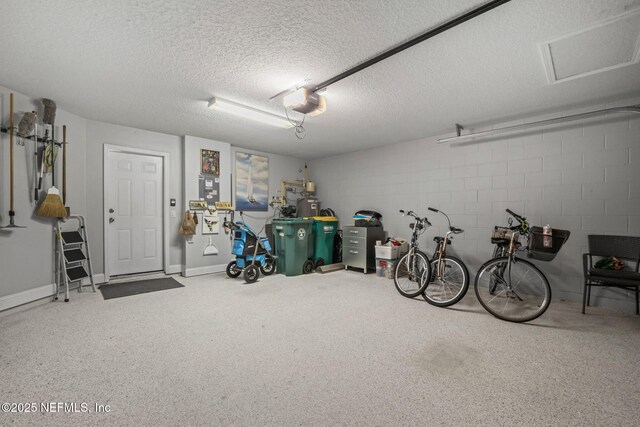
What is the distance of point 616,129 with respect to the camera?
10.5ft

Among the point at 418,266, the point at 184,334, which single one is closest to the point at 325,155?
the point at 418,266

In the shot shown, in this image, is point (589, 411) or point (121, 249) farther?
point (121, 249)

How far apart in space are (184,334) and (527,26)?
3721 millimetres

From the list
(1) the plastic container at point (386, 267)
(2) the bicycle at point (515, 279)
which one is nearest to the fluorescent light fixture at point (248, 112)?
(1) the plastic container at point (386, 267)

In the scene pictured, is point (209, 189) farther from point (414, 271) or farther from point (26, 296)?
point (414, 271)

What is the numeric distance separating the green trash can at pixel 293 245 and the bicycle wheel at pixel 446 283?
2.17 metres

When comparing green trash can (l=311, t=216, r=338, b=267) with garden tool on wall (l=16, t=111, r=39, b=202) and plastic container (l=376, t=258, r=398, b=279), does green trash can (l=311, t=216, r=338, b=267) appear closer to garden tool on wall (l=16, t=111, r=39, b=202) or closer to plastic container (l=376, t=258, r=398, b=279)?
plastic container (l=376, t=258, r=398, b=279)

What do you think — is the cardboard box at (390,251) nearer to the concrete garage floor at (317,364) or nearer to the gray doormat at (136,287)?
the concrete garage floor at (317,364)

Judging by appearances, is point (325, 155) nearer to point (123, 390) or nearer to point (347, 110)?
point (347, 110)

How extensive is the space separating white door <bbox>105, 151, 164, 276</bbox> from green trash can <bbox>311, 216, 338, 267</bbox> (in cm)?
280

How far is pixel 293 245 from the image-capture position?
4.75 m

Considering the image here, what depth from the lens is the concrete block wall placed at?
3186mm

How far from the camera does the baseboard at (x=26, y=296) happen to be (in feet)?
9.73

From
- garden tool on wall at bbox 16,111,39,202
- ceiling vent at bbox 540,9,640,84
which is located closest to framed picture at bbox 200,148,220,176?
garden tool on wall at bbox 16,111,39,202
